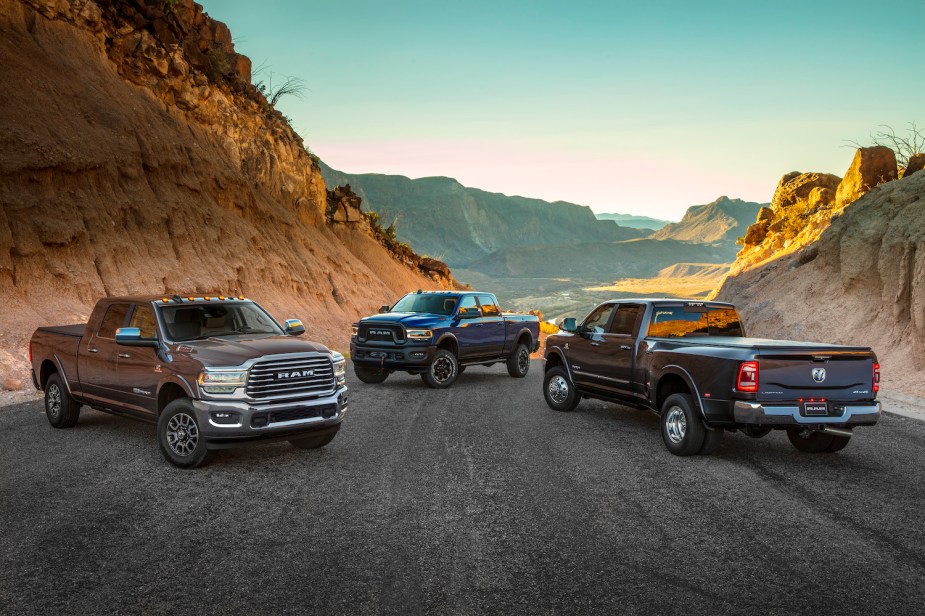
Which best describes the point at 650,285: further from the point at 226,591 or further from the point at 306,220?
the point at 226,591

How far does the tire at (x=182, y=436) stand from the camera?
8250mm

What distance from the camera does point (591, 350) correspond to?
12.1 metres

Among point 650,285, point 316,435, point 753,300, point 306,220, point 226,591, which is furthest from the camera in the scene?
point 650,285

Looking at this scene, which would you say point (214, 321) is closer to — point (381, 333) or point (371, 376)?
point (381, 333)

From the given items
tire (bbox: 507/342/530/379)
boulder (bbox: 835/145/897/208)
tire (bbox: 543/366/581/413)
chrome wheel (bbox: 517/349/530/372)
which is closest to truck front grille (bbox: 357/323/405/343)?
tire (bbox: 543/366/581/413)

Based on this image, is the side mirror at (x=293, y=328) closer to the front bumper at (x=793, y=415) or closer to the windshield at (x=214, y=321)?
the windshield at (x=214, y=321)

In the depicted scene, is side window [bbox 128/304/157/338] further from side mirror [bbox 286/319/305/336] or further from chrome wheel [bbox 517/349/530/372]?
chrome wheel [bbox 517/349/530/372]

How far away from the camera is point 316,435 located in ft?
28.9

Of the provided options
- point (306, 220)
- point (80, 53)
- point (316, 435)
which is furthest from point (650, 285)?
point (316, 435)

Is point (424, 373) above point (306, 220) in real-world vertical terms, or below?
below

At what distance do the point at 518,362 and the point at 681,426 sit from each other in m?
9.60

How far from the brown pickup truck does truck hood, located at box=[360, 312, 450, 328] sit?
5.76m

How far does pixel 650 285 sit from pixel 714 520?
543 feet

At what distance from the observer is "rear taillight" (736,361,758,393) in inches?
332
